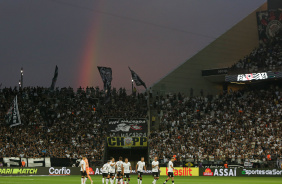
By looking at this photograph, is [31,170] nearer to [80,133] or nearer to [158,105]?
[80,133]

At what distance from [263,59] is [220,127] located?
491 inches

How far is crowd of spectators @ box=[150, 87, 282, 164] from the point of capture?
49.4 metres

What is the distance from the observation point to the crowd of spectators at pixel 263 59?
5914 centimetres

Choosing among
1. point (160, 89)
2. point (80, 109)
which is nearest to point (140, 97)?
point (160, 89)

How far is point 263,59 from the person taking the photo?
61.2 m

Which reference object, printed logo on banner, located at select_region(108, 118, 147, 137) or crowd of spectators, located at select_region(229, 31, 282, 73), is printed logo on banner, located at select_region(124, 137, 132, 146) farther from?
crowd of spectators, located at select_region(229, 31, 282, 73)

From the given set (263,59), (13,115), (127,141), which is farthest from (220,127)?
(13,115)

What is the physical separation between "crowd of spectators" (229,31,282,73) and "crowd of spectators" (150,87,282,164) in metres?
3.18

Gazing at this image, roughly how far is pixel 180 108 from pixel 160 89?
4158 millimetres

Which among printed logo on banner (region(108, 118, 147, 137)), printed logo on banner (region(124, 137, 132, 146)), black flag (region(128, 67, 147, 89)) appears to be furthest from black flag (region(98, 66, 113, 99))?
printed logo on banner (region(124, 137, 132, 146))

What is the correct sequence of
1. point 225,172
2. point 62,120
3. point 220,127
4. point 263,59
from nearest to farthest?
point 225,172 → point 220,127 → point 62,120 → point 263,59

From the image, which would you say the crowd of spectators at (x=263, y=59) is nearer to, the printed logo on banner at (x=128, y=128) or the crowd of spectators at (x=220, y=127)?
the crowd of spectators at (x=220, y=127)

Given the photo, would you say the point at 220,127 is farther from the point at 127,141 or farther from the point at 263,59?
the point at 263,59

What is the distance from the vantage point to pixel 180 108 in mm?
61500
